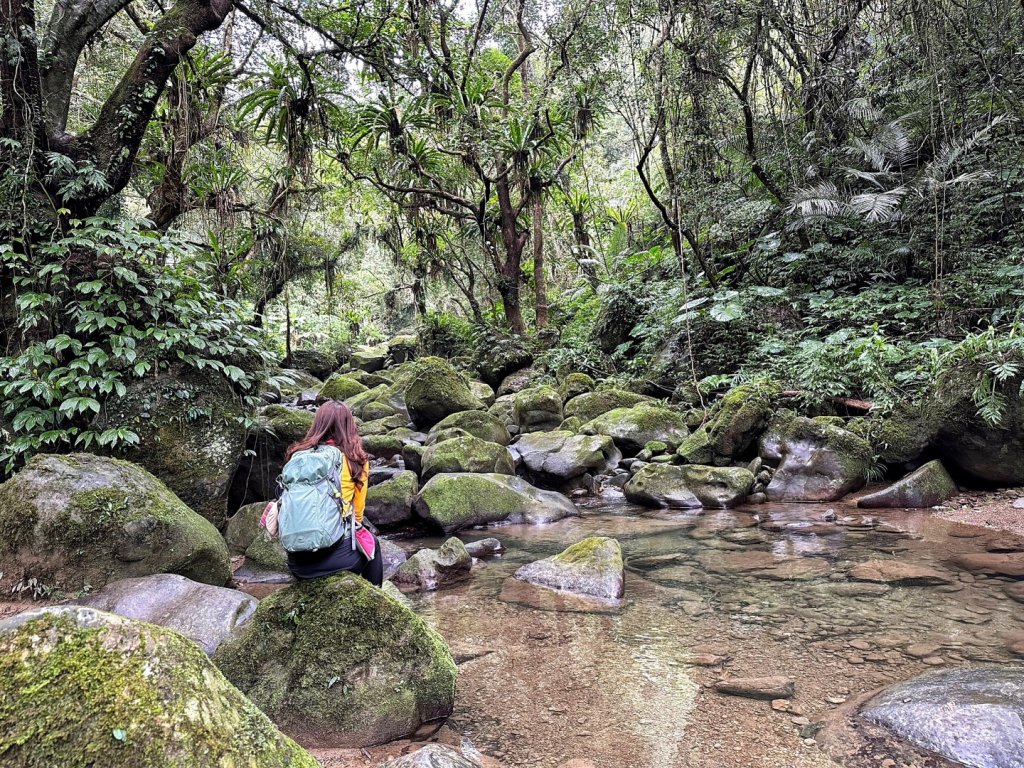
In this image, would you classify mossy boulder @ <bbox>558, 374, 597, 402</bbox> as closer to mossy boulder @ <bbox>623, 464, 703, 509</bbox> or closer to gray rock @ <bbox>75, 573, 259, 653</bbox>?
mossy boulder @ <bbox>623, 464, 703, 509</bbox>

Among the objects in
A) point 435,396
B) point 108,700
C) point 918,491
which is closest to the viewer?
point 108,700

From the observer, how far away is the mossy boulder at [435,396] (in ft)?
35.5

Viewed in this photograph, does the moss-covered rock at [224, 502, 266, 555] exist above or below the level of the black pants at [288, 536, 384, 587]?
below

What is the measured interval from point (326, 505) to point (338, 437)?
0.43 m

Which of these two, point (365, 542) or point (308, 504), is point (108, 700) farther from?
point (365, 542)

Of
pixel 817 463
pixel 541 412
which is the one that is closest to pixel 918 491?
pixel 817 463

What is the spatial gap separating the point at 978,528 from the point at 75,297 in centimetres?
904

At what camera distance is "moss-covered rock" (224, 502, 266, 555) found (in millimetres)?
5934

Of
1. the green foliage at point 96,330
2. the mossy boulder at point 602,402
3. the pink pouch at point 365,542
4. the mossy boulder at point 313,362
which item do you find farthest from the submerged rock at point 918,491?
the mossy boulder at point 313,362

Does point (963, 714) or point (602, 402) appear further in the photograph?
point (602, 402)

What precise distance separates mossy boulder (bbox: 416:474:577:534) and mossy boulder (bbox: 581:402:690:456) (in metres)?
1.90

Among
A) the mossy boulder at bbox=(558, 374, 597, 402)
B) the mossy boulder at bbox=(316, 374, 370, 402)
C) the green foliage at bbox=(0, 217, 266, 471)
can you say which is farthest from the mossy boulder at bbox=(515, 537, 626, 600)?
the mossy boulder at bbox=(316, 374, 370, 402)

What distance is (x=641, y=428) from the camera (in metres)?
9.12

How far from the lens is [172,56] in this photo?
20.6 feet
